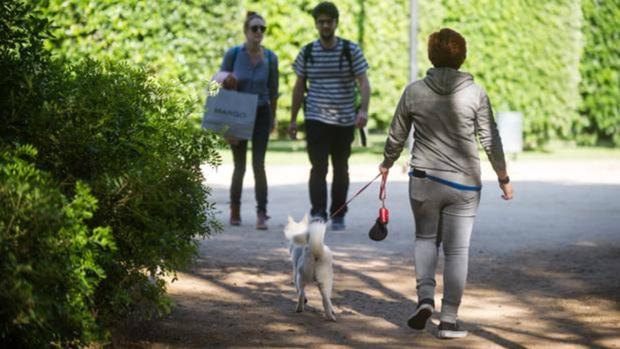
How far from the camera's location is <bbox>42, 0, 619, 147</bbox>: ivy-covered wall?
60.0ft

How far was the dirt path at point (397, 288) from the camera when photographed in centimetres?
648

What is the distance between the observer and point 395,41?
22453 millimetres

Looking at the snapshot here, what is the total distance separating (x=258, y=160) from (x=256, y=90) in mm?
711

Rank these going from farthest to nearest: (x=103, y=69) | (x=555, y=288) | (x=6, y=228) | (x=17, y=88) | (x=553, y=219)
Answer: (x=553, y=219) → (x=555, y=288) → (x=103, y=69) → (x=17, y=88) → (x=6, y=228)

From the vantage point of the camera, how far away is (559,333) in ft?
21.8

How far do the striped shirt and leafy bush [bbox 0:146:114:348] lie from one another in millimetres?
6437

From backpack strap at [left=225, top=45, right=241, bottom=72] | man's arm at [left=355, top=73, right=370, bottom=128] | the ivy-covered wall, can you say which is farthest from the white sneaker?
the ivy-covered wall

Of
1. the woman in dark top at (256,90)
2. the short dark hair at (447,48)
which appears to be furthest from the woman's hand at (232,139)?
the short dark hair at (447,48)

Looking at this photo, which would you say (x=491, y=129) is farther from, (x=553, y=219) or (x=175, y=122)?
(x=553, y=219)

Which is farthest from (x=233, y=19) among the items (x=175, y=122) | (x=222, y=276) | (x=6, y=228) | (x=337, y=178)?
(x=6, y=228)

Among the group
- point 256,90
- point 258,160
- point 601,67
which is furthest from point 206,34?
point 601,67

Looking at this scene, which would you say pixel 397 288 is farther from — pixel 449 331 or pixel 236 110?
pixel 236 110

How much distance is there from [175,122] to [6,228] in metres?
2.20

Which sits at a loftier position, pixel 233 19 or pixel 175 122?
pixel 233 19
